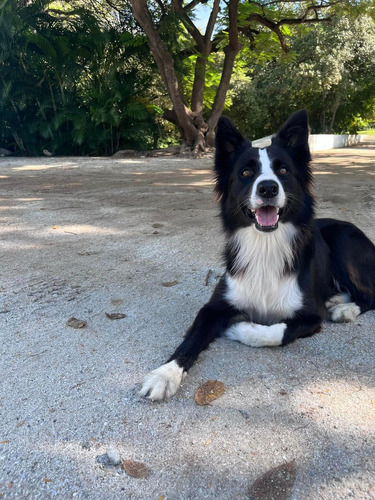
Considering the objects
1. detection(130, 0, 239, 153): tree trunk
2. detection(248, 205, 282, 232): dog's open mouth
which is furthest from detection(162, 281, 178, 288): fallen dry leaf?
detection(130, 0, 239, 153): tree trunk

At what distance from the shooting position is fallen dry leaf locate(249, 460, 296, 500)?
5.70 ft

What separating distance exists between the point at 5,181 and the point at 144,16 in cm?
800

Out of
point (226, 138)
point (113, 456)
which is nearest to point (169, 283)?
point (226, 138)

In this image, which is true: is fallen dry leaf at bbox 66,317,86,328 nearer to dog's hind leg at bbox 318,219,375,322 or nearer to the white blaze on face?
the white blaze on face

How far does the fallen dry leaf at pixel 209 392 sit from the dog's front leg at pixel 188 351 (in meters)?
0.14

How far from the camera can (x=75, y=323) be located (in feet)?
11.0

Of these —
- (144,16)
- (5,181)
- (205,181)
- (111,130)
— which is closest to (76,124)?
(111,130)

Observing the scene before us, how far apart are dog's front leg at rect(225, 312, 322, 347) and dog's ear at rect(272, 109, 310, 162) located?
50.1 inches

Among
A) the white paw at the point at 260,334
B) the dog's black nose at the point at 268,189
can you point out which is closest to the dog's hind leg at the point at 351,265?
the white paw at the point at 260,334

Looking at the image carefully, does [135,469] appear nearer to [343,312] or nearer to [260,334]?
[260,334]

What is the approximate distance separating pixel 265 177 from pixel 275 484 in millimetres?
1951

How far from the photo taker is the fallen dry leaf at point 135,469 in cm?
185

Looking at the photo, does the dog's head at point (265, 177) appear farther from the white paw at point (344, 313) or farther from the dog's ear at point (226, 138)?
the white paw at point (344, 313)

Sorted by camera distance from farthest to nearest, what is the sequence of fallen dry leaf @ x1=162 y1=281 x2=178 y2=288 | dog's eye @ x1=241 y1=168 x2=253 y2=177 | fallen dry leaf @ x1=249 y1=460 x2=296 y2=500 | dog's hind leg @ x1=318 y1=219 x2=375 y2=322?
fallen dry leaf @ x1=162 y1=281 x2=178 y2=288 → dog's hind leg @ x1=318 y1=219 x2=375 y2=322 → dog's eye @ x1=241 y1=168 x2=253 y2=177 → fallen dry leaf @ x1=249 y1=460 x2=296 y2=500
